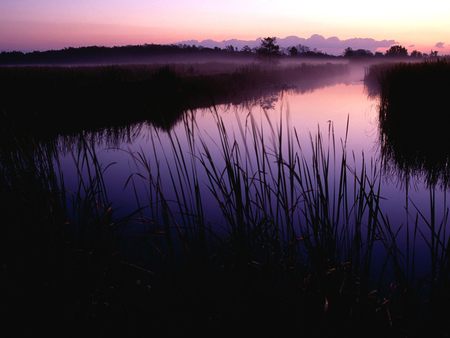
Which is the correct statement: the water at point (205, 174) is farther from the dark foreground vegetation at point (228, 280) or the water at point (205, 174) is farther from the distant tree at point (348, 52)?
the distant tree at point (348, 52)

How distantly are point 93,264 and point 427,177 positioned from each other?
5.04m

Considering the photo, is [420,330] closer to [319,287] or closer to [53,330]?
[319,287]

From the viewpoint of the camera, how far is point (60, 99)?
10.2m

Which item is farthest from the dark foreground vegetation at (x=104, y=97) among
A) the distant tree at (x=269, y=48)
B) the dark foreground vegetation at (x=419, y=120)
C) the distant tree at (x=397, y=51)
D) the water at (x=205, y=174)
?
the distant tree at (x=397, y=51)

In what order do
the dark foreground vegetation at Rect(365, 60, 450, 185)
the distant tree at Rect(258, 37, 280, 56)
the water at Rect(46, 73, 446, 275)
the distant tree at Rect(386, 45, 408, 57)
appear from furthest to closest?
the distant tree at Rect(386, 45, 408, 57), the distant tree at Rect(258, 37, 280, 56), the dark foreground vegetation at Rect(365, 60, 450, 185), the water at Rect(46, 73, 446, 275)

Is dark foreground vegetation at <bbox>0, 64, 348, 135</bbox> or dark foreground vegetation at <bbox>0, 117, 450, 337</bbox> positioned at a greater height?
dark foreground vegetation at <bbox>0, 64, 348, 135</bbox>

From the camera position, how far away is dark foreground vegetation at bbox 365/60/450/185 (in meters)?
6.35

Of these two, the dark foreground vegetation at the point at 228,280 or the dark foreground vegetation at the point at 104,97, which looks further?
the dark foreground vegetation at the point at 104,97

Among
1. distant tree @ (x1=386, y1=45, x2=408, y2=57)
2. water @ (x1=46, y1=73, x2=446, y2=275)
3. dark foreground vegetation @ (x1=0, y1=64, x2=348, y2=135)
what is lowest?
Answer: water @ (x1=46, y1=73, x2=446, y2=275)

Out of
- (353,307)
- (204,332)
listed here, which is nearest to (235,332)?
(204,332)

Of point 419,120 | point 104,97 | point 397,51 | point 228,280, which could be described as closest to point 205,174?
point 228,280

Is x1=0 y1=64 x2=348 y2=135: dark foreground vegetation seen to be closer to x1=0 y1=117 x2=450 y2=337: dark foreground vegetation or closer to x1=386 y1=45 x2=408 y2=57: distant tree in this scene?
x1=0 y1=117 x2=450 y2=337: dark foreground vegetation

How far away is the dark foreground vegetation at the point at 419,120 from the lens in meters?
6.35

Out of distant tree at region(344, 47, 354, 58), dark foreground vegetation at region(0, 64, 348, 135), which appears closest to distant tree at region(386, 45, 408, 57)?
distant tree at region(344, 47, 354, 58)
